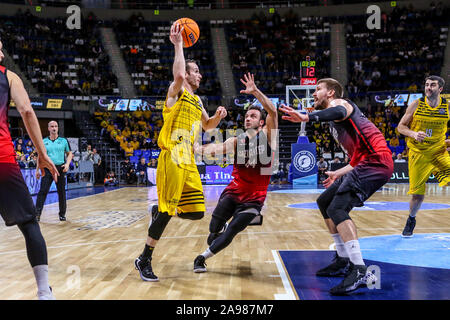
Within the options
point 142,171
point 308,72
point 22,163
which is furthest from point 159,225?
point 142,171

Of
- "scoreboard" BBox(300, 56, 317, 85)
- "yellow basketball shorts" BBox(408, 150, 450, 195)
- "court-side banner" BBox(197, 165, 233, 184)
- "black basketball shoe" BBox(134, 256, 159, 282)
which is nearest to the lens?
"black basketball shoe" BBox(134, 256, 159, 282)

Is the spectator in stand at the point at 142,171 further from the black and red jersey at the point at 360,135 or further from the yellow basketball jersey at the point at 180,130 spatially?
the black and red jersey at the point at 360,135

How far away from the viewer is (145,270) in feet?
13.2

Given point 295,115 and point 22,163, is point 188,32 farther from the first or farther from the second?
point 22,163

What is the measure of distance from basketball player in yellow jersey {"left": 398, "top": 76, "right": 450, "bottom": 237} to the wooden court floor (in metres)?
0.78

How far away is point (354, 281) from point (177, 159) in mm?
1897

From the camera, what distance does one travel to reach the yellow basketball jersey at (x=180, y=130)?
4074 millimetres

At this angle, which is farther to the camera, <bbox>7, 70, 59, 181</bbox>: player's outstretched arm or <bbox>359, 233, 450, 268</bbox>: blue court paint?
<bbox>359, 233, 450, 268</bbox>: blue court paint

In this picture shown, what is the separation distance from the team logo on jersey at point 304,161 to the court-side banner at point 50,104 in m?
13.1

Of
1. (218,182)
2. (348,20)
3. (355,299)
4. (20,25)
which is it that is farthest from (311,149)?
(20,25)

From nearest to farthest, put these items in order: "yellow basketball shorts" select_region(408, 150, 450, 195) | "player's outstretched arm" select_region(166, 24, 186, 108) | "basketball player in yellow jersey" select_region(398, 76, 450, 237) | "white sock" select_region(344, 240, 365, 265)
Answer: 1. "white sock" select_region(344, 240, 365, 265)
2. "player's outstretched arm" select_region(166, 24, 186, 108)
3. "basketball player in yellow jersey" select_region(398, 76, 450, 237)
4. "yellow basketball shorts" select_region(408, 150, 450, 195)

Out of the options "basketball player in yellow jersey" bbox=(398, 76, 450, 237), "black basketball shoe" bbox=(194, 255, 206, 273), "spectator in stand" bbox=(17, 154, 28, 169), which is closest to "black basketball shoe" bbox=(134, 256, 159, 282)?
"black basketball shoe" bbox=(194, 255, 206, 273)

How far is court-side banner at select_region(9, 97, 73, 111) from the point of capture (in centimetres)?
2173

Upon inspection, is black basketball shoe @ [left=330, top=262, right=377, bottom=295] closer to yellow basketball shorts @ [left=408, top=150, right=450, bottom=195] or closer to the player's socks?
the player's socks
